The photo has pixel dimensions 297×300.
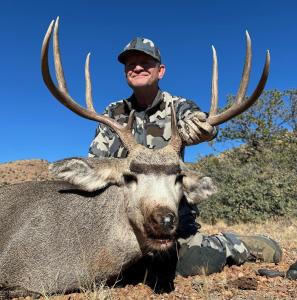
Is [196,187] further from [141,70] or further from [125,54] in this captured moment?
[125,54]

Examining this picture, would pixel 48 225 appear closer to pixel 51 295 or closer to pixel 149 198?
pixel 51 295

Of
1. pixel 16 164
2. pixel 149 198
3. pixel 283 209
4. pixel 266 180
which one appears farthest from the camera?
pixel 16 164

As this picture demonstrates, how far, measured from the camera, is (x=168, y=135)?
639 cm

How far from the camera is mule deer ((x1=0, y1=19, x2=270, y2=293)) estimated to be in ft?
14.0

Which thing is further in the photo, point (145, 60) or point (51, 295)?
point (145, 60)

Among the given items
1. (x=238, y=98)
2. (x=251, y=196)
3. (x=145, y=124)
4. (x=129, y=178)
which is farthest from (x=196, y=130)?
(x=251, y=196)

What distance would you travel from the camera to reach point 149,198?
4.24 metres

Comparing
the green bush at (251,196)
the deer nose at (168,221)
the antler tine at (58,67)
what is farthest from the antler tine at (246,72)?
the green bush at (251,196)

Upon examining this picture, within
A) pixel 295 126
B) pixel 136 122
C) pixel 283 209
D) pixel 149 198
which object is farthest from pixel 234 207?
pixel 295 126

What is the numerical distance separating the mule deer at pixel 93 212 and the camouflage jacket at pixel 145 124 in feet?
4.11

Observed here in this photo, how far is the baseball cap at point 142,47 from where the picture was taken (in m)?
6.50

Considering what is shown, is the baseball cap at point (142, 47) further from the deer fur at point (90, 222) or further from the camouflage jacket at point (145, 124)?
the deer fur at point (90, 222)

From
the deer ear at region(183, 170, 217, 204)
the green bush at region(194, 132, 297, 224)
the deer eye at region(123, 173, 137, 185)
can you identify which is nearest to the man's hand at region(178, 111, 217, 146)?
the deer ear at region(183, 170, 217, 204)

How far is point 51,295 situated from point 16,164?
104ft
